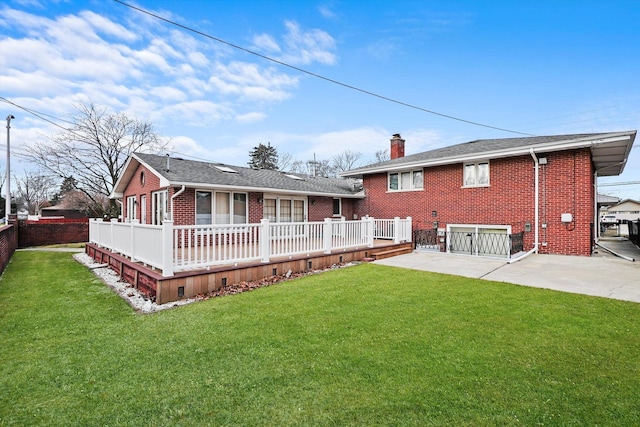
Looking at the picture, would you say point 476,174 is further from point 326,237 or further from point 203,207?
point 203,207

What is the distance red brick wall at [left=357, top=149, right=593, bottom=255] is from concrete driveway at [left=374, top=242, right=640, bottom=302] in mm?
890

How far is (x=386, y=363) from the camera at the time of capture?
3113mm

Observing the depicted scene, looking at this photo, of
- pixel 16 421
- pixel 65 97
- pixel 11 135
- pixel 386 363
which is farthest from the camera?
pixel 65 97

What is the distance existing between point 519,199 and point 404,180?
4665 mm

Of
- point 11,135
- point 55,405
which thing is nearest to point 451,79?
point 55,405

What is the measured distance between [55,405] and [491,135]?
1888cm

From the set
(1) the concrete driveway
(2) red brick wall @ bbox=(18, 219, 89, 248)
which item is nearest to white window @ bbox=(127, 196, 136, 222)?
(2) red brick wall @ bbox=(18, 219, 89, 248)

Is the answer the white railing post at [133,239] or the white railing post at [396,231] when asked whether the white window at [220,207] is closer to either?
the white railing post at [133,239]

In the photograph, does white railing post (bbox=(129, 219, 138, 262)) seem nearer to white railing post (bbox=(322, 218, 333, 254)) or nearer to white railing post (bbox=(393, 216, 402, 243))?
white railing post (bbox=(322, 218, 333, 254))

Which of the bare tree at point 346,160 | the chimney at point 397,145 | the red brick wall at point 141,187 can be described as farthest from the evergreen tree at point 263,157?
the red brick wall at point 141,187

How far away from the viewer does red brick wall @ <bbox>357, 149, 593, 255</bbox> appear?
379 inches

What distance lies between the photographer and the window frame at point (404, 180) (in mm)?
13508

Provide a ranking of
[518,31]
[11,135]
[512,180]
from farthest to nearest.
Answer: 1. [11,135]
2. [518,31]
3. [512,180]

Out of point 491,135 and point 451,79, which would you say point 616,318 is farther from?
point 491,135
